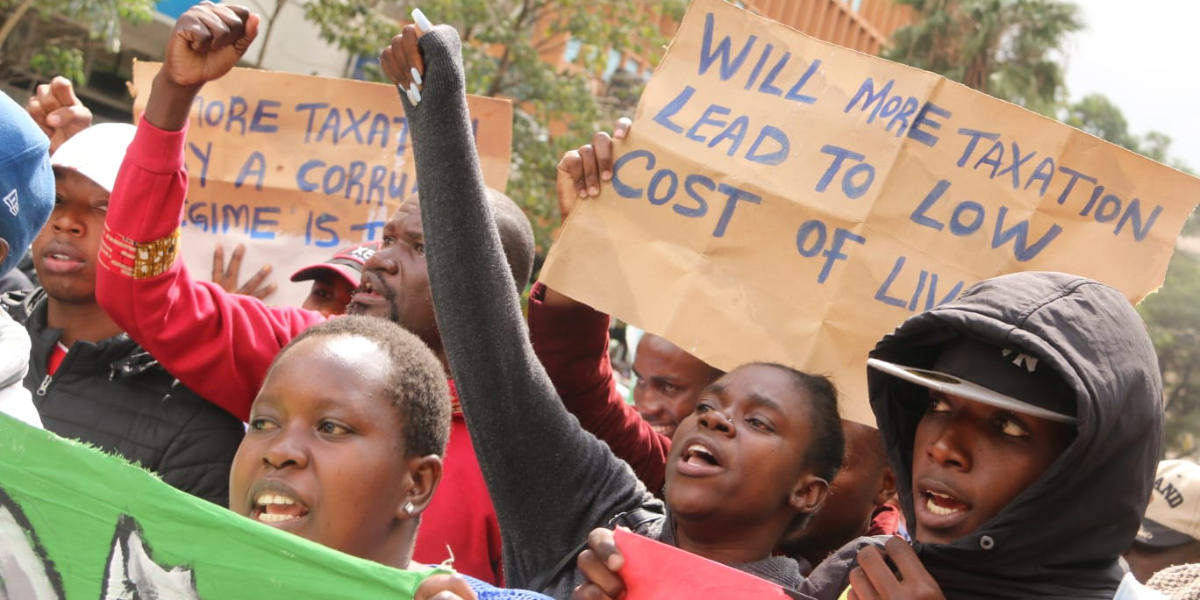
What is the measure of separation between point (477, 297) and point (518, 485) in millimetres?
369

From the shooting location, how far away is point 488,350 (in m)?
2.44

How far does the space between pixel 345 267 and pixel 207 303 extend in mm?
795

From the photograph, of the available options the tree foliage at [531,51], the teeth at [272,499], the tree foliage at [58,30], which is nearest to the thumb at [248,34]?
the teeth at [272,499]

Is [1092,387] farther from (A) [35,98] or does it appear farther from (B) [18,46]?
(B) [18,46]

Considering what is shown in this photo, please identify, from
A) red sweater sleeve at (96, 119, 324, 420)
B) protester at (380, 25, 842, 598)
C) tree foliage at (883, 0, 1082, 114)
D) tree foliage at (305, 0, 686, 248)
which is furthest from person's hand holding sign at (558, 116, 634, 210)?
tree foliage at (883, 0, 1082, 114)

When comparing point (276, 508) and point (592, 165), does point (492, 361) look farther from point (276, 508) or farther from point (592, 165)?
point (592, 165)

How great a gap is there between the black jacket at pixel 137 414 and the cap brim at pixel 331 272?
732mm

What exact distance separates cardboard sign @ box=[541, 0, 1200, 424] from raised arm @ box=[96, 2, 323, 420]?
2.61 feet

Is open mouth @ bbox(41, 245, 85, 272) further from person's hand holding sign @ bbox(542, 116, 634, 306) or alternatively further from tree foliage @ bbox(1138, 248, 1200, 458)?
tree foliage @ bbox(1138, 248, 1200, 458)

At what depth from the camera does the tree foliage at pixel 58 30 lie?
31.5 feet

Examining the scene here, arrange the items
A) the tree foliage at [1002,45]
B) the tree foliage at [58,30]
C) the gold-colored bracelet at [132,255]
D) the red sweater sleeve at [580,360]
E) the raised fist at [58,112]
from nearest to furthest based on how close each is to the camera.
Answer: the gold-colored bracelet at [132,255], the red sweater sleeve at [580,360], the raised fist at [58,112], the tree foliage at [58,30], the tree foliage at [1002,45]

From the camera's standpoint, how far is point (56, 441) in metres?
1.90

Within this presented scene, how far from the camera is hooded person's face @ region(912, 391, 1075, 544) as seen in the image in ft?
6.53

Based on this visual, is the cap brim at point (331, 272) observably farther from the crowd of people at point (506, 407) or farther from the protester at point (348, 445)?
the protester at point (348, 445)
